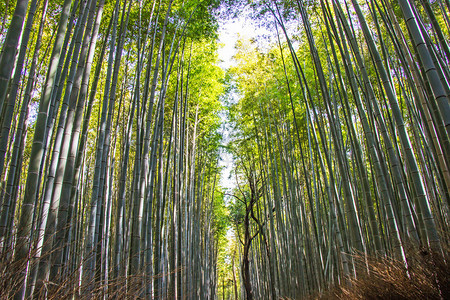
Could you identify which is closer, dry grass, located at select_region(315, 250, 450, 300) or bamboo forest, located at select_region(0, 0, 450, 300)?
dry grass, located at select_region(315, 250, 450, 300)

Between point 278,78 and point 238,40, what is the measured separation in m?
1.63

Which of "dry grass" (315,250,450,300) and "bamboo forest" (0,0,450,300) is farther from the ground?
"bamboo forest" (0,0,450,300)

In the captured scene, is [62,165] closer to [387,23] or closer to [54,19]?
[387,23]

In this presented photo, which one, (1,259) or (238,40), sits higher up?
(238,40)

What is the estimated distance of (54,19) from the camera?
436 cm

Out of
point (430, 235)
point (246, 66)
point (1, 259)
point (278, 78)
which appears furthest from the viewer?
point (246, 66)

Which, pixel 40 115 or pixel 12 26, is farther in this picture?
pixel 40 115

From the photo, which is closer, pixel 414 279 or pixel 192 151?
pixel 414 279

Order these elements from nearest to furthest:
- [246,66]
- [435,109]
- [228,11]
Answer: [435,109] < [228,11] < [246,66]

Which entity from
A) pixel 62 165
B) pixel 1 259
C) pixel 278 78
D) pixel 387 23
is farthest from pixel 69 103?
pixel 278 78

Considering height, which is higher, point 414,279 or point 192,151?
point 192,151

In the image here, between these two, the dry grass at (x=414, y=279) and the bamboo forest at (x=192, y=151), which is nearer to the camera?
the dry grass at (x=414, y=279)

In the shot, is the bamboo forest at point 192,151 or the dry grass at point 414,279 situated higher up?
the bamboo forest at point 192,151

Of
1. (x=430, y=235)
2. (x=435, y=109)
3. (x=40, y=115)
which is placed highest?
(x=40, y=115)
